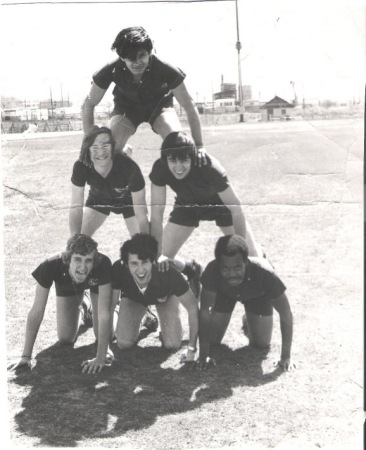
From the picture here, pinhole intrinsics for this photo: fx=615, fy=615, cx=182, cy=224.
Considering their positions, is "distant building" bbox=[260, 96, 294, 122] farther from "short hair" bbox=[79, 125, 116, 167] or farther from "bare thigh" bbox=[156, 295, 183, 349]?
"bare thigh" bbox=[156, 295, 183, 349]

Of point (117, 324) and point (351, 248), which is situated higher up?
point (351, 248)

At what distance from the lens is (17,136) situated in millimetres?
3137

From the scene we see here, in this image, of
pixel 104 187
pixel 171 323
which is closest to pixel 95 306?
pixel 171 323

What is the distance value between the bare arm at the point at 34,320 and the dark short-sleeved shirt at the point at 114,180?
0.57 metres

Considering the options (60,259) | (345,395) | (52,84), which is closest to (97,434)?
(60,259)

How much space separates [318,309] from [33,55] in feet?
6.26

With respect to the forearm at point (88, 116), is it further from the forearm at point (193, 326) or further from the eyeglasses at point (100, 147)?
the forearm at point (193, 326)

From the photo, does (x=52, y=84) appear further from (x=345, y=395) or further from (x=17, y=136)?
(x=345, y=395)

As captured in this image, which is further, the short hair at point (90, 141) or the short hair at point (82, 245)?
the short hair at point (82, 245)

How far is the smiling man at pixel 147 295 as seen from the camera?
9.46ft

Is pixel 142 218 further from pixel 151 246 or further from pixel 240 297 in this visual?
pixel 240 297

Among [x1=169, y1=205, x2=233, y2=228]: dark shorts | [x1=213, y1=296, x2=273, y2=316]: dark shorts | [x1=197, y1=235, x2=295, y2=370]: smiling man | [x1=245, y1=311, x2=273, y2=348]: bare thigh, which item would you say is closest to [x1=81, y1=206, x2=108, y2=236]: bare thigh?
[x1=169, y1=205, x2=233, y2=228]: dark shorts

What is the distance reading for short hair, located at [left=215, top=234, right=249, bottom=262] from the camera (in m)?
2.85

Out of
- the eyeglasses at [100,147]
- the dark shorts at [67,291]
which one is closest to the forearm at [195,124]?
the eyeglasses at [100,147]
